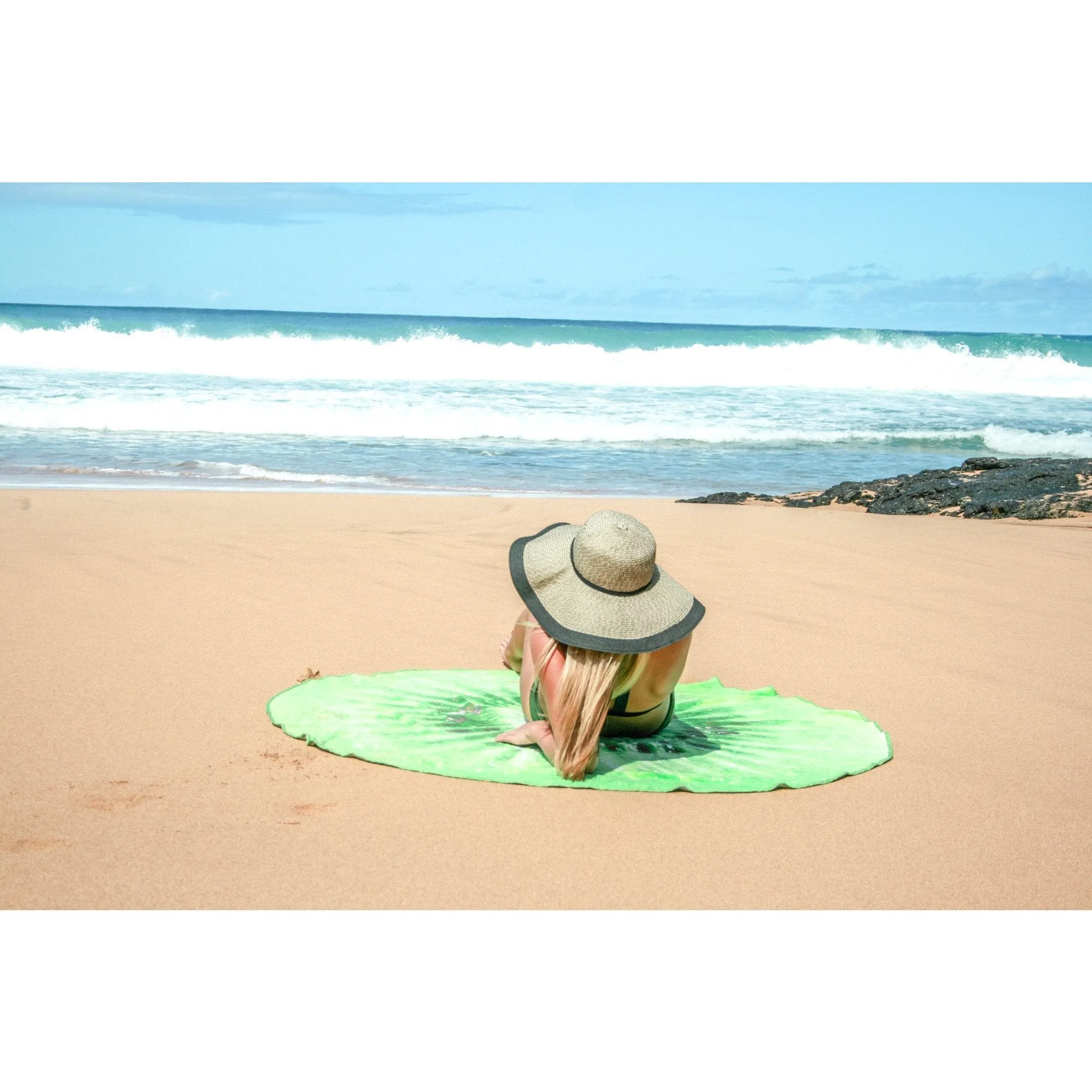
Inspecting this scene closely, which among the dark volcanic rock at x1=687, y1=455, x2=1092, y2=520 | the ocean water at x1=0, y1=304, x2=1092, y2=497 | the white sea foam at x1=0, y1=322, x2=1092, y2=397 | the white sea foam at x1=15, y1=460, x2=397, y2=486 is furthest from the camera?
the white sea foam at x1=0, y1=322, x2=1092, y2=397

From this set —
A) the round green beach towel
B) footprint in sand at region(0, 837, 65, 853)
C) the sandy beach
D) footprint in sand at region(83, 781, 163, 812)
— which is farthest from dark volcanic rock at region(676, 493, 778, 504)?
footprint in sand at region(0, 837, 65, 853)

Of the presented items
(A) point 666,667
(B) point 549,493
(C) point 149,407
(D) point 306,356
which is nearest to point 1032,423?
(B) point 549,493

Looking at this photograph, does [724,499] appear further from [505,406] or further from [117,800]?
[505,406]

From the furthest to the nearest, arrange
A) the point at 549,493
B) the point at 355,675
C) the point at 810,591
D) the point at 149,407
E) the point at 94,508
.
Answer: the point at 149,407 → the point at 549,493 → the point at 94,508 → the point at 810,591 → the point at 355,675

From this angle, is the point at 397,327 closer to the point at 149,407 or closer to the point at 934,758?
the point at 149,407

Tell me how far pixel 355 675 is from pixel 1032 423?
18980 mm

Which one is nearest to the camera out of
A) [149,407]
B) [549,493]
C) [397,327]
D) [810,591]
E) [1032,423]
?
[810,591]

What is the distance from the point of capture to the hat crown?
2.96 metres

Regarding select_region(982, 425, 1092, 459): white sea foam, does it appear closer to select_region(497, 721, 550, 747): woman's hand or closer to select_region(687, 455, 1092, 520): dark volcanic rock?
select_region(687, 455, 1092, 520): dark volcanic rock

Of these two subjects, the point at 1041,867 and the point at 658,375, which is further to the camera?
the point at 658,375

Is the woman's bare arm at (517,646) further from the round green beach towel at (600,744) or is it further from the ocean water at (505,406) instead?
the ocean water at (505,406)

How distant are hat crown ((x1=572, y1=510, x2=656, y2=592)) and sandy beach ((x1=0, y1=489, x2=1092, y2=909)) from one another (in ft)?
2.03

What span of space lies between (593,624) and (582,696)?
0.21 m

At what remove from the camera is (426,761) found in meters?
3.20
